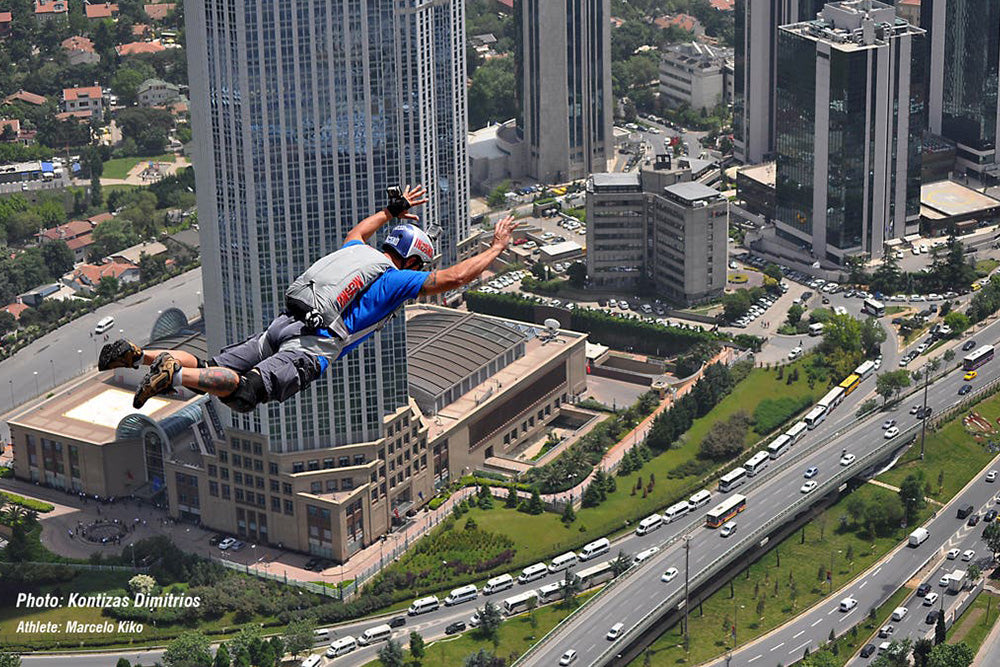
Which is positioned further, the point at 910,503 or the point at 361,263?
the point at 910,503

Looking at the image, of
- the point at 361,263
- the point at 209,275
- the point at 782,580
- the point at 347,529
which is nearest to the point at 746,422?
the point at 782,580

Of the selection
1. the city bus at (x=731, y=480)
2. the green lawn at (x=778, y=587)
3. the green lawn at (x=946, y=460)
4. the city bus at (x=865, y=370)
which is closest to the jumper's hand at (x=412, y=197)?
the green lawn at (x=778, y=587)

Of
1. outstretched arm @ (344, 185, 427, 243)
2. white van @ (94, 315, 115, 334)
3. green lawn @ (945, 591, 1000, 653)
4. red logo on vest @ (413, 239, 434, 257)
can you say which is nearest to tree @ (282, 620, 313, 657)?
green lawn @ (945, 591, 1000, 653)

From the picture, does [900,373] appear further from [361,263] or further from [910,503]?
[361,263]

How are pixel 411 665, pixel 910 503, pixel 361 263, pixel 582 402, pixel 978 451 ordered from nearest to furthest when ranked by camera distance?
pixel 361 263
pixel 411 665
pixel 910 503
pixel 978 451
pixel 582 402

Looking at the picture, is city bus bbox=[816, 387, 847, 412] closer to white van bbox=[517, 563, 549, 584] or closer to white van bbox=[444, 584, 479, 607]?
white van bbox=[517, 563, 549, 584]

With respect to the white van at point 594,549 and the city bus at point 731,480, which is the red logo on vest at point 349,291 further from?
the city bus at point 731,480

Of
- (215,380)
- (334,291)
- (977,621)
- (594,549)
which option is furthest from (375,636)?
(215,380)
